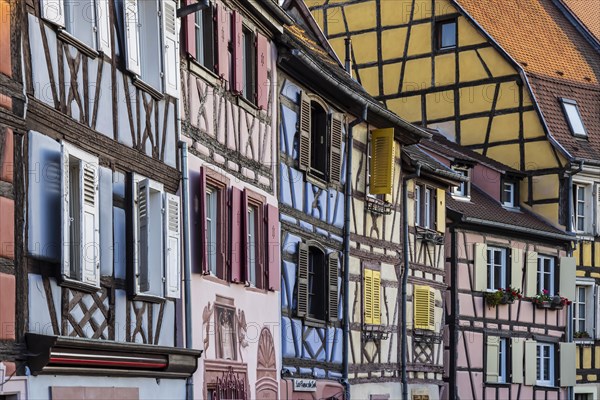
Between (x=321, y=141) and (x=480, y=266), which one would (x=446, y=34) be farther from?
(x=321, y=141)

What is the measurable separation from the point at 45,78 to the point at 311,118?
38.1 ft

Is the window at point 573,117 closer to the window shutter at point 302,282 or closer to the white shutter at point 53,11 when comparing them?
the window shutter at point 302,282

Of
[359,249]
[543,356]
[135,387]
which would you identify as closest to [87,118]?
[135,387]

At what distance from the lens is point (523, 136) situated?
39188 mm

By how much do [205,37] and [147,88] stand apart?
2936mm

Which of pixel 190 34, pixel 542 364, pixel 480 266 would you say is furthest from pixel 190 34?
pixel 542 364

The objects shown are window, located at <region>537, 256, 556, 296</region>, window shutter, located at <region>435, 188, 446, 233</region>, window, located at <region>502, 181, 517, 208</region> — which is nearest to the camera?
window shutter, located at <region>435, 188, 446, 233</region>

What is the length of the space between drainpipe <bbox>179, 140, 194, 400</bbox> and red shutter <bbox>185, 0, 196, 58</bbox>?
4.06 ft

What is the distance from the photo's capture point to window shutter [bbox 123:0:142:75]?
614 inches

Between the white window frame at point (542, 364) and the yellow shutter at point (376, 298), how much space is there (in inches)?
402

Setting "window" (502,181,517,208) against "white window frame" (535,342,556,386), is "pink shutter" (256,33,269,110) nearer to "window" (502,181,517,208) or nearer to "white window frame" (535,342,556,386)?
"white window frame" (535,342,556,386)

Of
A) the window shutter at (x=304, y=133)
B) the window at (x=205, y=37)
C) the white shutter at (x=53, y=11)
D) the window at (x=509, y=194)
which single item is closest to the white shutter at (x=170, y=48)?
the window at (x=205, y=37)

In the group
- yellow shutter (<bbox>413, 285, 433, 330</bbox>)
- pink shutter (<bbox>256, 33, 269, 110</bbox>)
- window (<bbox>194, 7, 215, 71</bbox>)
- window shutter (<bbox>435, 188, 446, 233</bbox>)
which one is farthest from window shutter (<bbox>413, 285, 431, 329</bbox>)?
window (<bbox>194, 7, 215, 71</bbox>)

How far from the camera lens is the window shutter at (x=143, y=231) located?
15.7 m
